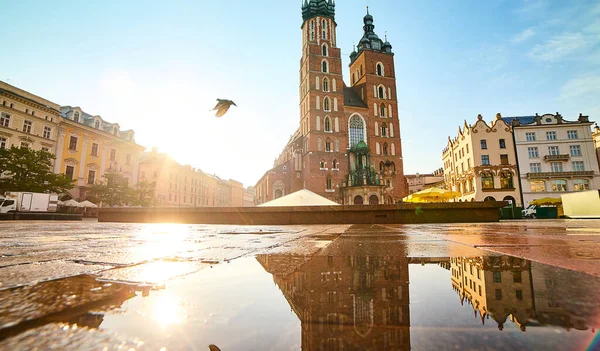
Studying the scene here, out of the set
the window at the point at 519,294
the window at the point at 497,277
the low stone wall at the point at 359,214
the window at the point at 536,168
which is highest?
the window at the point at 536,168

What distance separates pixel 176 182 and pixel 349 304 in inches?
2099

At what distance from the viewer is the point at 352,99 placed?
4031 cm

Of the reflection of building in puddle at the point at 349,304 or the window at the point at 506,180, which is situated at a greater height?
the window at the point at 506,180

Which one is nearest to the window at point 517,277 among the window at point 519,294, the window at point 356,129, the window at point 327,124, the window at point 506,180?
the window at point 519,294

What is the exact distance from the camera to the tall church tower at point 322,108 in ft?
114

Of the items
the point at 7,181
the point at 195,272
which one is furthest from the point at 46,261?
the point at 7,181

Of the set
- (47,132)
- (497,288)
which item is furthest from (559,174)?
(47,132)

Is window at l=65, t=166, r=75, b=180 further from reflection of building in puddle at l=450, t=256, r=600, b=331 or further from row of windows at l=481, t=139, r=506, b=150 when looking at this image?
row of windows at l=481, t=139, r=506, b=150

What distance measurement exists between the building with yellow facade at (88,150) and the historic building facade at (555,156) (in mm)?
43995

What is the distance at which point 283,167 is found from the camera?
42344 mm

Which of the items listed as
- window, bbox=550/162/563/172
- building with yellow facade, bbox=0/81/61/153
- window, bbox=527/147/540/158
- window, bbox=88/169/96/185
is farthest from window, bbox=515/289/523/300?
window, bbox=550/162/563/172

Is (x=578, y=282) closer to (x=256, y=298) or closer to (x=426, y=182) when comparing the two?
(x=256, y=298)

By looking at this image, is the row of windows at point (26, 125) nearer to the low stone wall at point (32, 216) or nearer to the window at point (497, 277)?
the low stone wall at point (32, 216)

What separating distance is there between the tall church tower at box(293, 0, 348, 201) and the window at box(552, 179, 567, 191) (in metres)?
22.3
